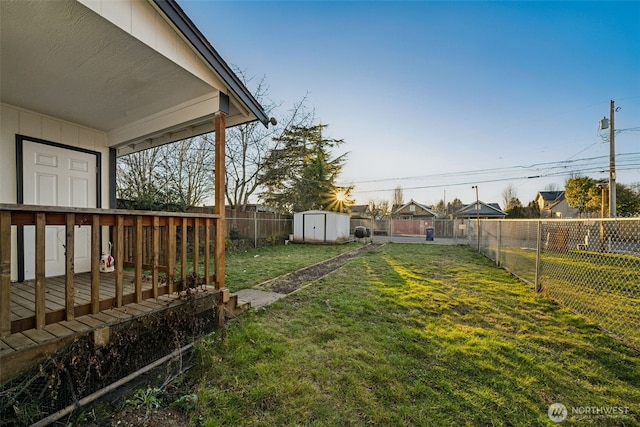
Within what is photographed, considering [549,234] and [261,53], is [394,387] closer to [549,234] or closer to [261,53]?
[549,234]

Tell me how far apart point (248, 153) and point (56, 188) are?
10534mm

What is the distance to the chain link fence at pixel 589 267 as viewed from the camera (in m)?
3.29

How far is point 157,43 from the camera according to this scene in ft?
8.28

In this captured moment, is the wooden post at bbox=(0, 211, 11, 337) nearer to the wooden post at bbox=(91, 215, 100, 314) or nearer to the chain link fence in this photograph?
the wooden post at bbox=(91, 215, 100, 314)

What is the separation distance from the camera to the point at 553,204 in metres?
32.5

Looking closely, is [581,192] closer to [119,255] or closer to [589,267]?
[589,267]

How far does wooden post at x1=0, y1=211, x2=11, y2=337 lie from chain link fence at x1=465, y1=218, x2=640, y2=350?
527 cm

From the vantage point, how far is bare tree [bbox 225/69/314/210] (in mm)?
13547

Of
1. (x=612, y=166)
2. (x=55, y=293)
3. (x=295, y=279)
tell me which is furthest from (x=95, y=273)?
(x=612, y=166)

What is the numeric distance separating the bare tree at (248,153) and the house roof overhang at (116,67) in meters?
9.70

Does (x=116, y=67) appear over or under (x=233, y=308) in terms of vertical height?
over

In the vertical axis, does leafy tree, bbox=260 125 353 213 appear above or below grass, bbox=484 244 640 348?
above

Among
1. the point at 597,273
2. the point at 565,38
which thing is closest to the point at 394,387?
the point at 597,273

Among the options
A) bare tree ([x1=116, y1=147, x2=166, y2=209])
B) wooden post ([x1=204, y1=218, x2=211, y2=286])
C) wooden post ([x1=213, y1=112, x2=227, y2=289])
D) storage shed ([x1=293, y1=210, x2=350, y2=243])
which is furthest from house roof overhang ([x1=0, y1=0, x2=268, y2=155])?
storage shed ([x1=293, y1=210, x2=350, y2=243])
